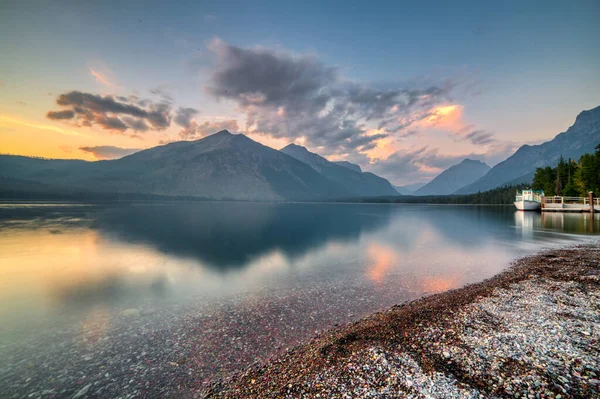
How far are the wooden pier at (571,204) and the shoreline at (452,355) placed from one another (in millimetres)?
109720

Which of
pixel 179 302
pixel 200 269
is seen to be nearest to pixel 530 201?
pixel 200 269

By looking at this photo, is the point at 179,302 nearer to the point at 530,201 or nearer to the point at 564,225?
the point at 564,225

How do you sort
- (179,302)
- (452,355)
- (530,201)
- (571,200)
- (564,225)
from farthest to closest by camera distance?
(530,201), (571,200), (564,225), (179,302), (452,355)

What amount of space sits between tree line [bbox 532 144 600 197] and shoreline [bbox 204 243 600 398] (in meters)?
117

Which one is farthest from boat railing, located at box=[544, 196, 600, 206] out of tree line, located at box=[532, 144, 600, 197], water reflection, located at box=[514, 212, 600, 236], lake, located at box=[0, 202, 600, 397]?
lake, located at box=[0, 202, 600, 397]

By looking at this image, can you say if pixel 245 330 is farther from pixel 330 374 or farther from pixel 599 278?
pixel 599 278

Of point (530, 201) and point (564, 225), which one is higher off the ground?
point (530, 201)

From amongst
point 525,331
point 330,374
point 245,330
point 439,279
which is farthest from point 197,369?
point 439,279

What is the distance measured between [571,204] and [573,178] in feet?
48.0

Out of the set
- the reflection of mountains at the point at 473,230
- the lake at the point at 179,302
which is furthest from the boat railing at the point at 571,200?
the lake at the point at 179,302

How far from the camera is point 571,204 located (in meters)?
98.6

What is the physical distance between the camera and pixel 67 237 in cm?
5084

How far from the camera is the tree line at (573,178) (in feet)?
303

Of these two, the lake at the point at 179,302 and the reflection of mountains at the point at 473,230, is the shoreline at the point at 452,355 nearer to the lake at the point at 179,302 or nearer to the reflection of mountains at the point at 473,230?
the lake at the point at 179,302
